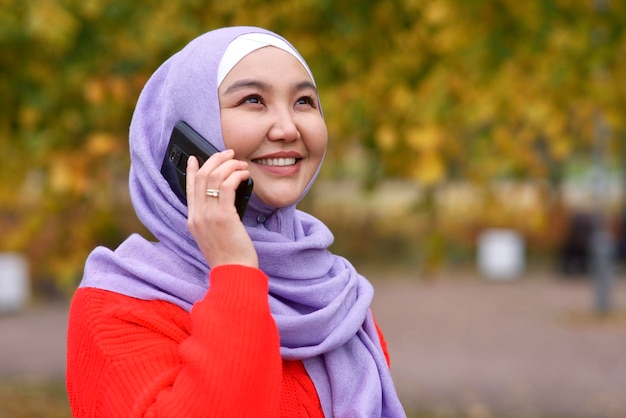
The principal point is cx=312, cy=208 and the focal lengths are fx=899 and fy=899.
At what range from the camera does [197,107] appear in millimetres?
1659

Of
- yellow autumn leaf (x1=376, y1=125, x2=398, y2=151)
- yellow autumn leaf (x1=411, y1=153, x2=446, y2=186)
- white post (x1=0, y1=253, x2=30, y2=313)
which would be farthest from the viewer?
white post (x1=0, y1=253, x2=30, y2=313)

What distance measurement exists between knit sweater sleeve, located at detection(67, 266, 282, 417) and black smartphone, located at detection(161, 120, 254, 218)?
0.13m

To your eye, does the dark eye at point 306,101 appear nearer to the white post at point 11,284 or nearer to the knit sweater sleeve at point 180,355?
the knit sweater sleeve at point 180,355

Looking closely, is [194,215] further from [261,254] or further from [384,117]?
[384,117]

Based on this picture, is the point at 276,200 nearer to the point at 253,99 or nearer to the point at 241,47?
the point at 253,99

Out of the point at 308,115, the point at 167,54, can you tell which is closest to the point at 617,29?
the point at 167,54

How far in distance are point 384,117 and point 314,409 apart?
3.15 meters

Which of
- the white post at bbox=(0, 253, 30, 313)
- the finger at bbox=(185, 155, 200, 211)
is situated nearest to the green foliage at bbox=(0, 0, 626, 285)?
the finger at bbox=(185, 155, 200, 211)

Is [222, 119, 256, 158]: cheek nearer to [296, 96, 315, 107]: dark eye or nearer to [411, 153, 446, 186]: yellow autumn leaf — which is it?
[296, 96, 315, 107]: dark eye

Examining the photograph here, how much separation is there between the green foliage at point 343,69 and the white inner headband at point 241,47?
2.48 metres

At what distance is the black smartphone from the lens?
60.9 inches

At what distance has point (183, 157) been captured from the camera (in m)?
1.65

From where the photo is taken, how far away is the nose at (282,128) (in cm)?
163

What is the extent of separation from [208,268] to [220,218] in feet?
0.59
